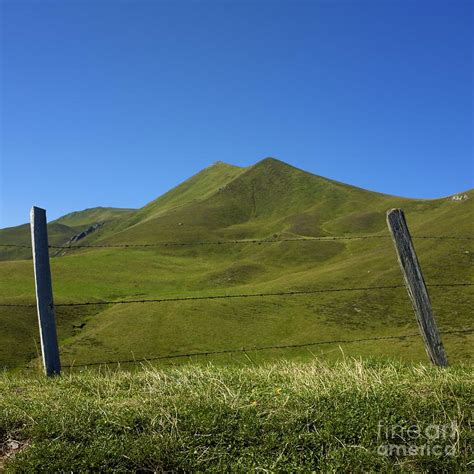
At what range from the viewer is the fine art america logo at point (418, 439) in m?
5.59

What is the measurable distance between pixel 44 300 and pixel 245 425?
4.92 meters

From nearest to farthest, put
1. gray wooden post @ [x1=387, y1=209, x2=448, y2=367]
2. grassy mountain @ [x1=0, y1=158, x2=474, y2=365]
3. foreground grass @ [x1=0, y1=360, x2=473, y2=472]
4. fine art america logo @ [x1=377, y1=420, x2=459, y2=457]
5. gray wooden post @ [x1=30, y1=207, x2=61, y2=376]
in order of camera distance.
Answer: foreground grass @ [x1=0, y1=360, x2=473, y2=472] < fine art america logo @ [x1=377, y1=420, x2=459, y2=457] < gray wooden post @ [x1=30, y1=207, x2=61, y2=376] < gray wooden post @ [x1=387, y1=209, x2=448, y2=367] < grassy mountain @ [x1=0, y1=158, x2=474, y2=365]

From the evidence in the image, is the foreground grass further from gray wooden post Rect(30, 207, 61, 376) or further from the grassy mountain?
the grassy mountain

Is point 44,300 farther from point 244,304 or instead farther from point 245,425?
point 244,304

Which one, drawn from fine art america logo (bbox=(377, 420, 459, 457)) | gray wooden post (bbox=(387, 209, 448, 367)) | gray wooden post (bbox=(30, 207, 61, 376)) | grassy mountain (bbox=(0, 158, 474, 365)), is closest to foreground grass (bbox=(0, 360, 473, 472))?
fine art america logo (bbox=(377, 420, 459, 457))

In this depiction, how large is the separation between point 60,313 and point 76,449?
49.3m

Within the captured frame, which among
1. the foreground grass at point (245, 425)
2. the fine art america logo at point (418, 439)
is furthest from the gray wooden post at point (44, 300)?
the fine art america logo at point (418, 439)

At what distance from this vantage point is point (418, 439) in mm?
5789

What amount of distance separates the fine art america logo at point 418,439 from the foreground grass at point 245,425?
1 centimetres

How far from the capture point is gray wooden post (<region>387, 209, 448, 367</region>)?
29.9 ft

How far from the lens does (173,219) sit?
181500 mm

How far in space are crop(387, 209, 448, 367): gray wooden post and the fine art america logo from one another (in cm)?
329

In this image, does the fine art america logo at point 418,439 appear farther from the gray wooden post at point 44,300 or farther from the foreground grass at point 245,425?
the gray wooden post at point 44,300

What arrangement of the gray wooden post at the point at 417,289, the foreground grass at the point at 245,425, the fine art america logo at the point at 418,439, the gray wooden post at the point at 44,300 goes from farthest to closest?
the gray wooden post at the point at 417,289, the gray wooden post at the point at 44,300, the fine art america logo at the point at 418,439, the foreground grass at the point at 245,425
